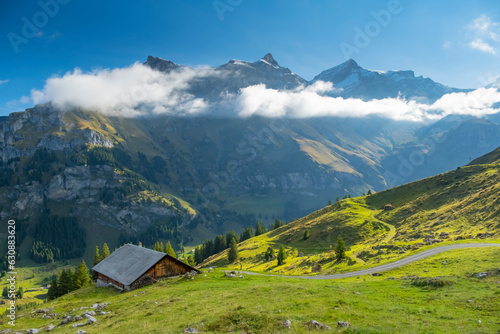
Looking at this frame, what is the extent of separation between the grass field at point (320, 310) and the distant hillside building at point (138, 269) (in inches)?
494

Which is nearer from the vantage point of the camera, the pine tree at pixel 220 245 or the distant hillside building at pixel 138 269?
the distant hillside building at pixel 138 269

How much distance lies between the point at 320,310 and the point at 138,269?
130ft

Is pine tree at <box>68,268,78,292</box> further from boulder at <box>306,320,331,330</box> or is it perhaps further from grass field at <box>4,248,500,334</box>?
boulder at <box>306,320,331,330</box>

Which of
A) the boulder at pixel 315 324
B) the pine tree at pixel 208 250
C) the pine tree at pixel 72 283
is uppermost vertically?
the boulder at pixel 315 324

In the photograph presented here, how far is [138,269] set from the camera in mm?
51781

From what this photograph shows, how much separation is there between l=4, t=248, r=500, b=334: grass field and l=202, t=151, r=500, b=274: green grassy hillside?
3075 centimetres

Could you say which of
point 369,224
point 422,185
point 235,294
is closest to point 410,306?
point 235,294

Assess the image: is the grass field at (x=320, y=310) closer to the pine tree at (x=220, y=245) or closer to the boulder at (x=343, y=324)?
the boulder at (x=343, y=324)

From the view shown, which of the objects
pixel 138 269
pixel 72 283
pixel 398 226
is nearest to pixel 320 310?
pixel 138 269

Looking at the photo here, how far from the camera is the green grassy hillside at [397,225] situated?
69.9m

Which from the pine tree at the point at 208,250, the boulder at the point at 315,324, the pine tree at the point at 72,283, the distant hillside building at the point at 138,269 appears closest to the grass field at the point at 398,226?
the distant hillside building at the point at 138,269

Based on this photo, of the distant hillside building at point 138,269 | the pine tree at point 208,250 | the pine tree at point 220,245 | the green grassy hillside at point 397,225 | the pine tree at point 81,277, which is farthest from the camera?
the pine tree at point 208,250

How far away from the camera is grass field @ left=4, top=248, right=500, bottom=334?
64.2ft

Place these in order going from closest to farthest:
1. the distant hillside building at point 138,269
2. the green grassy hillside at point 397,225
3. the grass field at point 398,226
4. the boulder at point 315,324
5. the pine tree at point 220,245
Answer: the boulder at point 315,324 < the distant hillside building at point 138,269 < the grass field at point 398,226 < the green grassy hillside at point 397,225 < the pine tree at point 220,245
